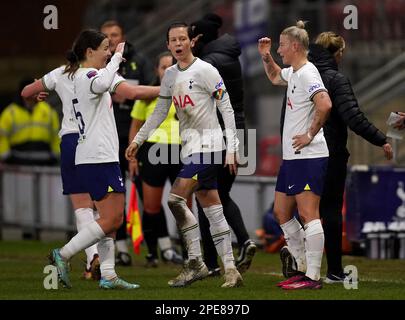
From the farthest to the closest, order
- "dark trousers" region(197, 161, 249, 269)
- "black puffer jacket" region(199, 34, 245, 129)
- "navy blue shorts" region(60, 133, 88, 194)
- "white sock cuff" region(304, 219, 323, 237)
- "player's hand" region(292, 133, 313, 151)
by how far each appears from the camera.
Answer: "dark trousers" region(197, 161, 249, 269) < "black puffer jacket" region(199, 34, 245, 129) < "navy blue shorts" region(60, 133, 88, 194) < "white sock cuff" region(304, 219, 323, 237) < "player's hand" region(292, 133, 313, 151)

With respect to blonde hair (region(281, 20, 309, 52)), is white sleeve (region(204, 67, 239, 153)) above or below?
below

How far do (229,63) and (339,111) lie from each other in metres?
1.64

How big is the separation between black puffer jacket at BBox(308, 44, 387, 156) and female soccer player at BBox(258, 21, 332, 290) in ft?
1.22

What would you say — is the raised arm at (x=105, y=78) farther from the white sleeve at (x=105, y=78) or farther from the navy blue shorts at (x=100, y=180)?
the navy blue shorts at (x=100, y=180)

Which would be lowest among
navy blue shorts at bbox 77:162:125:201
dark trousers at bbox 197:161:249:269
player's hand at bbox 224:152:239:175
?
dark trousers at bbox 197:161:249:269

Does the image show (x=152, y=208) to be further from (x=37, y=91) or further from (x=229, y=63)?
(x=37, y=91)

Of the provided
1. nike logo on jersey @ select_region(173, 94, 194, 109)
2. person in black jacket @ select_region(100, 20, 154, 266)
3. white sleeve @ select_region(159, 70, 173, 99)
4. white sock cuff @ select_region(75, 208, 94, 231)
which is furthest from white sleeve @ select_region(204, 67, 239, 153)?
person in black jacket @ select_region(100, 20, 154, 266)

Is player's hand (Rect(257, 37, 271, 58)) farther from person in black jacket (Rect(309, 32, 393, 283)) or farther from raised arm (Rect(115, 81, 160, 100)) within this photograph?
A: raised arm (Rect(115, 81, 160, 100))

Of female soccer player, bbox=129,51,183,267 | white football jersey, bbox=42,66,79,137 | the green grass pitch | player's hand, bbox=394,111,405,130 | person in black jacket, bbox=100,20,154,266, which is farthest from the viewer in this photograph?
person in black jacket, bbox=100,20,154,266

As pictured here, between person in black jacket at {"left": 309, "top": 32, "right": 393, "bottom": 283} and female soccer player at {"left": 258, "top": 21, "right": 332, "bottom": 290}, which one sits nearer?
female soccer player at {"left": 258, "top": 21, "right": 332, "bottom": 290}

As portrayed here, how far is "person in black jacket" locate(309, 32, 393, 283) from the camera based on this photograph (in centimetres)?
1226

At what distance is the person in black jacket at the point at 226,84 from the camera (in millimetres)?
13508

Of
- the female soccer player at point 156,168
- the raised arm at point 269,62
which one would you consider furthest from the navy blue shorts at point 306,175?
the female soccer player at point 156,168
